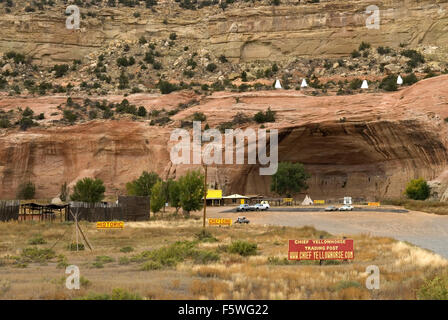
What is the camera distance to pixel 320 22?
301ft

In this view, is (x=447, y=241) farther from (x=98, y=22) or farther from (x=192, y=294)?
(x=98, y=22)

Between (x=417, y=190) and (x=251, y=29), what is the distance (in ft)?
154

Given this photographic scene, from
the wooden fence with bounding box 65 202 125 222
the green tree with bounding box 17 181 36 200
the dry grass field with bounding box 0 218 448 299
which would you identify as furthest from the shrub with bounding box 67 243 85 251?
the green tree with bounding box 17 181 36 200

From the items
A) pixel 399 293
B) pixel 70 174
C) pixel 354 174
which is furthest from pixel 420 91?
pixel 399 293

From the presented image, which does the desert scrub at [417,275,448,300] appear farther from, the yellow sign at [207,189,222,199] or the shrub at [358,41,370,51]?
the shrub at [358,41,370,51]

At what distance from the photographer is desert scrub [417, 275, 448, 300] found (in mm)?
13464

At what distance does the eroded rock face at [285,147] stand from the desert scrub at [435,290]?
4852 cm

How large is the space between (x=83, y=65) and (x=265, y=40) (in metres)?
30.8

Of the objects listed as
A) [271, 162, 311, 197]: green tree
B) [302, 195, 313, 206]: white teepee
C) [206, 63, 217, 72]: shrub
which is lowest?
→ [302, 195, 313, 206]: white teepee

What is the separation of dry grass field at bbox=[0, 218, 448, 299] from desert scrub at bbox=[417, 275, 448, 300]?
19 centimetres

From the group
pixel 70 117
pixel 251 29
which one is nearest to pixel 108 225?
pixel 70 117

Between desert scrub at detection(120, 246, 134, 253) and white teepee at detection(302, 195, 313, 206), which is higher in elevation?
white teepee at detection(302, 195, 313, 206)

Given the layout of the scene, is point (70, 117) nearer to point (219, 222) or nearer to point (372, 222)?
point (219, 222)

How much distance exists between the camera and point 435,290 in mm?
13688
